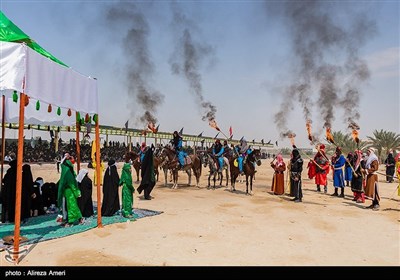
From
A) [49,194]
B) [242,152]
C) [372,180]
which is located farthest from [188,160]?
[372,180]

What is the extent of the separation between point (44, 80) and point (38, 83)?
0.19 metres

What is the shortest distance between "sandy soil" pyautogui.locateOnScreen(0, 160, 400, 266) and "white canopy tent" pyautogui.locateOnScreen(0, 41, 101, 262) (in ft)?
4.23

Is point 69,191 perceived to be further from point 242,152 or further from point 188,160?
point 242,152

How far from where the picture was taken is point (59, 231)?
21.9ft

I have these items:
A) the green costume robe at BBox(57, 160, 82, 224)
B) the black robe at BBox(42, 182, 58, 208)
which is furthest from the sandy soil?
the black robe at BBox(42, 182, 58, 208)

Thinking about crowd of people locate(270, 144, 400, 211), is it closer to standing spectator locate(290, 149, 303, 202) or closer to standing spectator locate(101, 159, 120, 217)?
standing spectator locate(290, 149, 303, 202)

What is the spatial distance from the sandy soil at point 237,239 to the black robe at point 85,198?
1.26 m

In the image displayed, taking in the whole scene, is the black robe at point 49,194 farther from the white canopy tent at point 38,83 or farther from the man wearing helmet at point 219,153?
the man wearing helmet at point 219,153

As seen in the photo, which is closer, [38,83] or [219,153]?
[38,83]

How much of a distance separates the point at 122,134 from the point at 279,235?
92.2 ft

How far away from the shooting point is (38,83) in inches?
Answer: 212

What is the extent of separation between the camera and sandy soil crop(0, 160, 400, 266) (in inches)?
200

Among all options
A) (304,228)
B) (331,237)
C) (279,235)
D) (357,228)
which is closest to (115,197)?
(279,235)

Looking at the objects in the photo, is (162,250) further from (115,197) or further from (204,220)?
(115,197)
